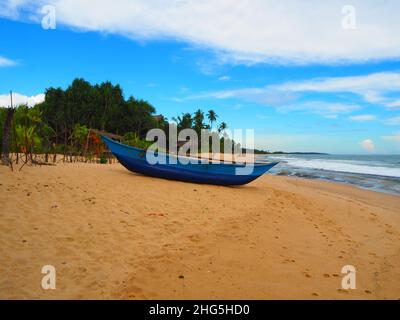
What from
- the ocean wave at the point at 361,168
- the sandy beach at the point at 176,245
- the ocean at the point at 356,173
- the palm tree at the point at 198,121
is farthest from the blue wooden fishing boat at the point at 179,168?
the palm tree at the point at 198,121

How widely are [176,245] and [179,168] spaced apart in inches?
216

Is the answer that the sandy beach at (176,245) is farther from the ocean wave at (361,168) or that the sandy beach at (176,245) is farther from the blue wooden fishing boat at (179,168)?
the ocean wave at (361,168)

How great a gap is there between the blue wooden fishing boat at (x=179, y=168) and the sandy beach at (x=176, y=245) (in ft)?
6.87

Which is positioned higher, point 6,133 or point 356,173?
point 6,133

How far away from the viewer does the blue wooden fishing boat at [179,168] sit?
10.1 metres

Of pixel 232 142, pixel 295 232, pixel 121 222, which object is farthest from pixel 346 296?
pixel 232 142

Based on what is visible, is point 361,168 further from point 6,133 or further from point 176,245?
point 176,245

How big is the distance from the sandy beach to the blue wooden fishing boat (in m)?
2.09

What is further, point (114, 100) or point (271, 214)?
point (114, 100)

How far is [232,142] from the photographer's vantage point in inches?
2667

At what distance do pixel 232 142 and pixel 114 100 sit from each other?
117 ft

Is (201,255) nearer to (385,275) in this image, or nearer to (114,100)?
(385,275)

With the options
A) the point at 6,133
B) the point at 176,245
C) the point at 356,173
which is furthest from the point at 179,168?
the point at 356,173

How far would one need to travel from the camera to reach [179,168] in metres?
10.1
